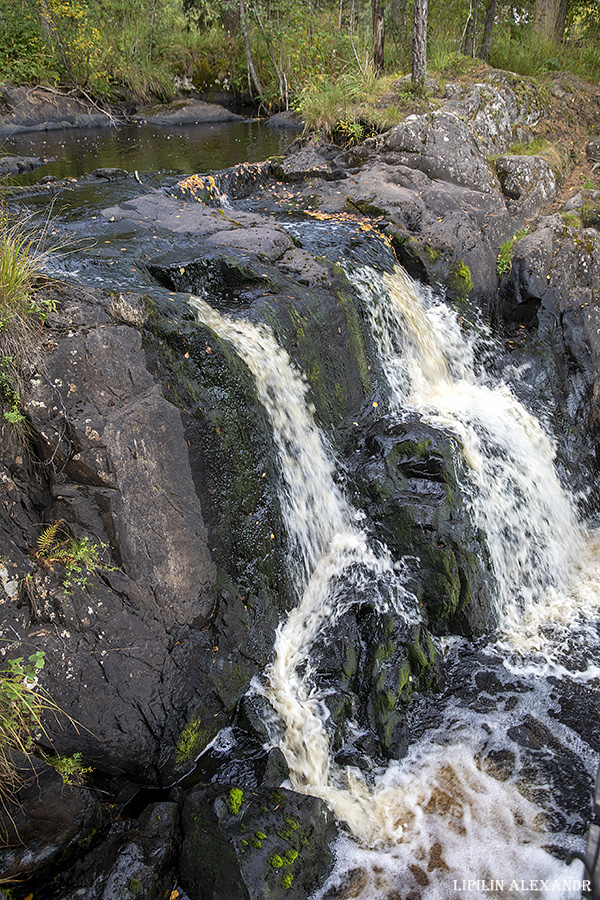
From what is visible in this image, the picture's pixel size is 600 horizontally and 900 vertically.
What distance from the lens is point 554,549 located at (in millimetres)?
5602

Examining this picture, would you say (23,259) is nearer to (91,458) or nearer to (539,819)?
(91,458)

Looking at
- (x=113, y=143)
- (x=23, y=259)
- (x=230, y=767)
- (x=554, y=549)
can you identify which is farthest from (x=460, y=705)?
(x=113, y=143)

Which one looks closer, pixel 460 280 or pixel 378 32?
pixel 460 280

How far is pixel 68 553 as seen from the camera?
3.42 metres

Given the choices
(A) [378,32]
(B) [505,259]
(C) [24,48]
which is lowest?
(B) [505,259]

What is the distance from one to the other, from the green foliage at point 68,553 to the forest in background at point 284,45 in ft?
30.2

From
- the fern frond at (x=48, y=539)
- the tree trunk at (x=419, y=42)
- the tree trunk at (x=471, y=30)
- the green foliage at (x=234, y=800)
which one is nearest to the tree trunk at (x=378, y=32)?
the tree trunk at (x=419, y=42)

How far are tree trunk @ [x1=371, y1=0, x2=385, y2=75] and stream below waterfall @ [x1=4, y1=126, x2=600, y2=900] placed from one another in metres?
7.27

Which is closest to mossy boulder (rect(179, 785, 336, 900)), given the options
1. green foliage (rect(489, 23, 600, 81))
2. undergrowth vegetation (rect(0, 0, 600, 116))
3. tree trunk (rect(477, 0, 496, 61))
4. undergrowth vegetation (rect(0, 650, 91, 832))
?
undergrowth vegetation (rect(0, 650, 91, 832))

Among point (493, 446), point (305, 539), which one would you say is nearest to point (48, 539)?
point (305, 539)

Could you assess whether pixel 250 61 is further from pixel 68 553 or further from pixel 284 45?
pixel 68 553

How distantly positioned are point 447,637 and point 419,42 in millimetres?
10385

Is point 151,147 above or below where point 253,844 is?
above

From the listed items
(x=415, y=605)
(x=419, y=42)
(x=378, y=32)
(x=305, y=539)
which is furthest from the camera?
(x=378, y=32)
